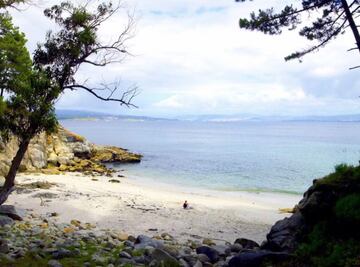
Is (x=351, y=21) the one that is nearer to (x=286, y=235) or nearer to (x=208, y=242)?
(x=286, y=235)

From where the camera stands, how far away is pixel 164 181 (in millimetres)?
47125

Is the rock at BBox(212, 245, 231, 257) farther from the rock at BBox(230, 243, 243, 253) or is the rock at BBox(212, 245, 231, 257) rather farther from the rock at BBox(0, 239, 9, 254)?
the rock at BBox(0, 239, 9, 254)

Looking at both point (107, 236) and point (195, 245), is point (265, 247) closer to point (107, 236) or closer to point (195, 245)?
point (195, 245)

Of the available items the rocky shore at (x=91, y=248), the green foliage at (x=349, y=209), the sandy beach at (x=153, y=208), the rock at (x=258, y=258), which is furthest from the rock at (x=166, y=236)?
the green foliage at (x=349, y=209)

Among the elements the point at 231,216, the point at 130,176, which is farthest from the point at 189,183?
the point at 231,216

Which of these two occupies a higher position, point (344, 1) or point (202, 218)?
point (344, 1)

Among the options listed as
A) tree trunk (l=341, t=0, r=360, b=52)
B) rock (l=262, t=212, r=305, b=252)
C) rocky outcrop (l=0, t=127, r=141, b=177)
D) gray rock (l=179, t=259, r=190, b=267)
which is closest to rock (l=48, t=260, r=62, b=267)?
gray rock (l=179, t=259, r=190, b=267)

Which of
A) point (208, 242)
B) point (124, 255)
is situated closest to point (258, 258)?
point (124, 255)

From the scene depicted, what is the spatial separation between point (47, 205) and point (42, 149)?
22394 millimetres

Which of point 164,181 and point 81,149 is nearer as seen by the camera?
point 164,181

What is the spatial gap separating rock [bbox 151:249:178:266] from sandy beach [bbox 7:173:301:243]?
6118 mm

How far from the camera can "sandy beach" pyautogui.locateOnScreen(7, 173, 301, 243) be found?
72.5ft

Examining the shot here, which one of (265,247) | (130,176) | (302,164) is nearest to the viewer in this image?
(265,247)

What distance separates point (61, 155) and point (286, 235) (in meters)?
41.7
